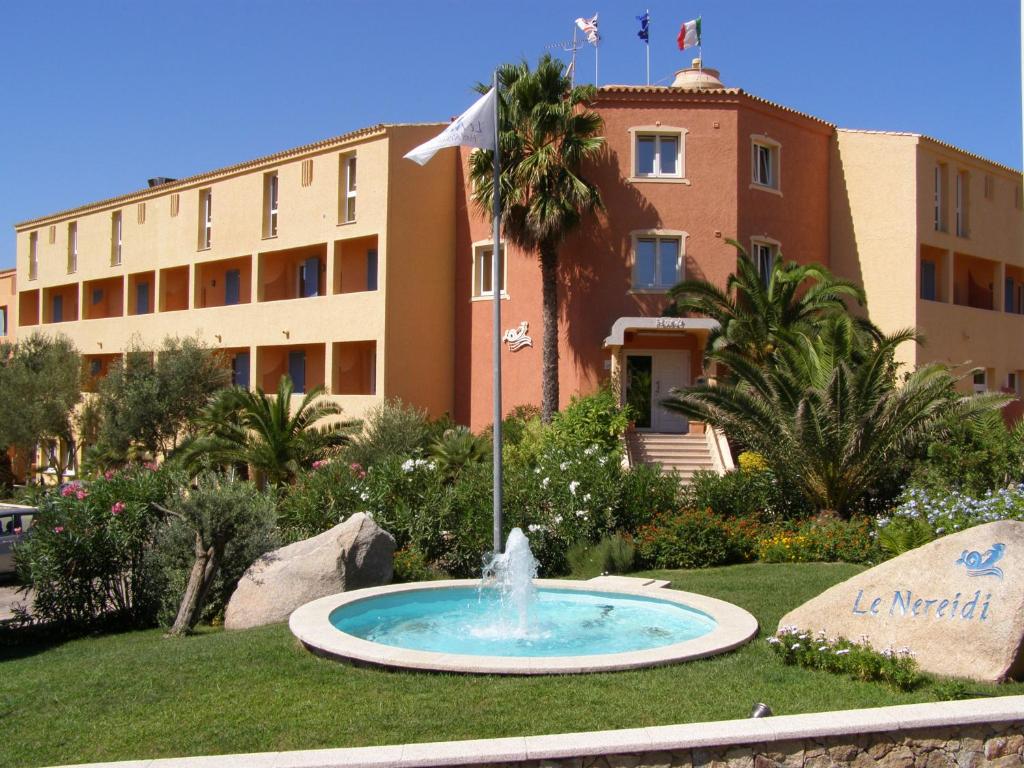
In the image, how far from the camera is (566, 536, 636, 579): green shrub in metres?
15.0

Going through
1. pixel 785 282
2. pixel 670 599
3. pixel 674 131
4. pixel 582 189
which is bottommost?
pixel 670 599

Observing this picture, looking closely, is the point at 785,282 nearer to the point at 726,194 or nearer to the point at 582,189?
the point at 726,194

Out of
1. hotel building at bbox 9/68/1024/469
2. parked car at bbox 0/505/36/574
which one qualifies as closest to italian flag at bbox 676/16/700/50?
hotel building at bbox 9/68/1024/469

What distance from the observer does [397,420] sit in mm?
24250

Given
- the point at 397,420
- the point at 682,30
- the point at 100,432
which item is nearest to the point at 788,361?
the point at 397,420

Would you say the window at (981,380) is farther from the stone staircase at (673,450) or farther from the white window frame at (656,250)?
the white window frame at (656,250)

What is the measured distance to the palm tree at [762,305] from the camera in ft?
77.7

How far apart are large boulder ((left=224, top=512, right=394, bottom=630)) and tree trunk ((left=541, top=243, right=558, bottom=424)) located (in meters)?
12.2

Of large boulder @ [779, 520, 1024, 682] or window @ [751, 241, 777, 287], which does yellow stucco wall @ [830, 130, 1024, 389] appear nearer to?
window @ [751, 241, 777, 287]

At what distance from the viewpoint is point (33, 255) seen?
140 ft

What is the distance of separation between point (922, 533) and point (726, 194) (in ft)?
47.1

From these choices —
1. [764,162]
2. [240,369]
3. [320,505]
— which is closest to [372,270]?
[240,369]

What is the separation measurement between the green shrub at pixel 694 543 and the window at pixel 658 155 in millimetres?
12937

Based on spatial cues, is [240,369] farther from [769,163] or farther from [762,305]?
[769,163]
